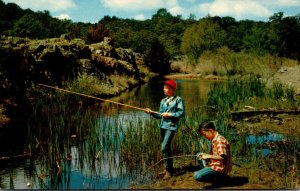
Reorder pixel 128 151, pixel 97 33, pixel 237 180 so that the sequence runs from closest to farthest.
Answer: pixel 237 180 → pixel 128 151 → pixel 97 33

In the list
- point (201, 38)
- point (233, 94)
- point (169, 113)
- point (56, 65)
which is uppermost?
point (201, 38)

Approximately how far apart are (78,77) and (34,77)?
14.1ft

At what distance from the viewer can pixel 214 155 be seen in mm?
5668

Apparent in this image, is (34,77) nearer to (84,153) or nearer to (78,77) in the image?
(78,77)

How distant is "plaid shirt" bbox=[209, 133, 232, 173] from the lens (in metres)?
5.64

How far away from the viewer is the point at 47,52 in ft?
54.9

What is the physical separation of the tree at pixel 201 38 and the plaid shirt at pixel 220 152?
103 feet

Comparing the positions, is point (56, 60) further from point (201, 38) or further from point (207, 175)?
point (201, 38)

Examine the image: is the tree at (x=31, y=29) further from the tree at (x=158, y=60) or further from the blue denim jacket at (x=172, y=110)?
the tree at (x=158, y=60)

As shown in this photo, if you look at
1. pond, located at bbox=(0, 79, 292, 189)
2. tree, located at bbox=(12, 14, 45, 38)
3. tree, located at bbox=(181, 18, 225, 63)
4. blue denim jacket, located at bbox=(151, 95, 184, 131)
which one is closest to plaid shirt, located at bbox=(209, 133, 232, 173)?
blue denim jacket, located at bbox=(151, 95, 184, 131)

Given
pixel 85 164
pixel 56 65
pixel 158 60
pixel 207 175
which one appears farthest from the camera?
pixel 158 60

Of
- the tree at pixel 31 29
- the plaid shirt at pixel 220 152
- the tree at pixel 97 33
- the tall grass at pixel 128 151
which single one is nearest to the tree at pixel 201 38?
the tree at pixel 97 33

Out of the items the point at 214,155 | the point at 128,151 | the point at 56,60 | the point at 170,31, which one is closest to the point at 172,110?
the point at 214,155

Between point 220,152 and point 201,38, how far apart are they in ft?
109
